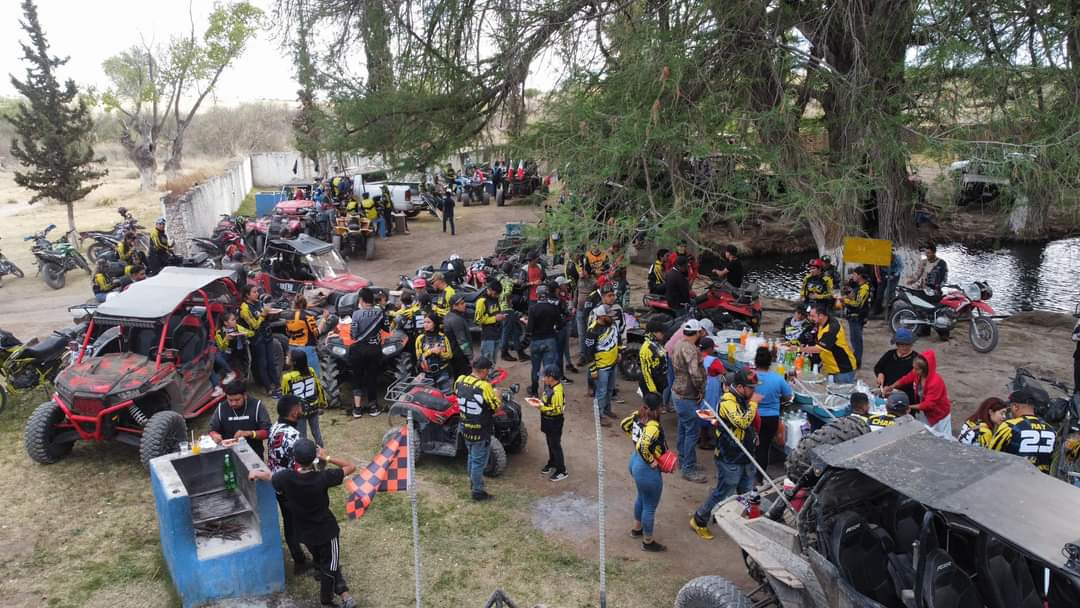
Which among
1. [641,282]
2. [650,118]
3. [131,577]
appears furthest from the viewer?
[641,282]

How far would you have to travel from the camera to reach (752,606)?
16.0ft

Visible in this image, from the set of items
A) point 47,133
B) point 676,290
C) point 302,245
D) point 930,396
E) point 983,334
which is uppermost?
point 47,133

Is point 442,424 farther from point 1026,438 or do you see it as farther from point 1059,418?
point 1059,418

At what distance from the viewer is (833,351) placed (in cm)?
Result: 853

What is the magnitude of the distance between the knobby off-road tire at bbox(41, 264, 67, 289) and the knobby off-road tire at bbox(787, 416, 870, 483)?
648 inches

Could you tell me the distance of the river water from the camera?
17641mm

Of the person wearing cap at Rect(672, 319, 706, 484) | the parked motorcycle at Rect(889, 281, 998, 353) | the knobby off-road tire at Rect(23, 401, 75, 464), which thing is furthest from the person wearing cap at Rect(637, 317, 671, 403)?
the knobby off-road tire at Rect(23, 401, 75, 464)

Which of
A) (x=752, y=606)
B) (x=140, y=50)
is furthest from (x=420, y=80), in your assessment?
(x=140, y=50)

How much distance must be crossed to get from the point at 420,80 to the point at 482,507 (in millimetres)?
7430

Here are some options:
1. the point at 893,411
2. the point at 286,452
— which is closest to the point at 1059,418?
→ the point at 893,411

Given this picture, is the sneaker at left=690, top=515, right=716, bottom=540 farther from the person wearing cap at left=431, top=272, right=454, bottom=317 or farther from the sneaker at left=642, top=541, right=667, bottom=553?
the person wearing cap at left=431, top=272, right=454, bottom=317

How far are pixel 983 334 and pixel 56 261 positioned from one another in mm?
17739

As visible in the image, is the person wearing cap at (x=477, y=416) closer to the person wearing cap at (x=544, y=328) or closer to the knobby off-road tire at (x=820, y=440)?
the person wearing cap at (x=544, y=328)

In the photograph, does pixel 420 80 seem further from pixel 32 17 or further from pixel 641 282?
pixel 32 17
